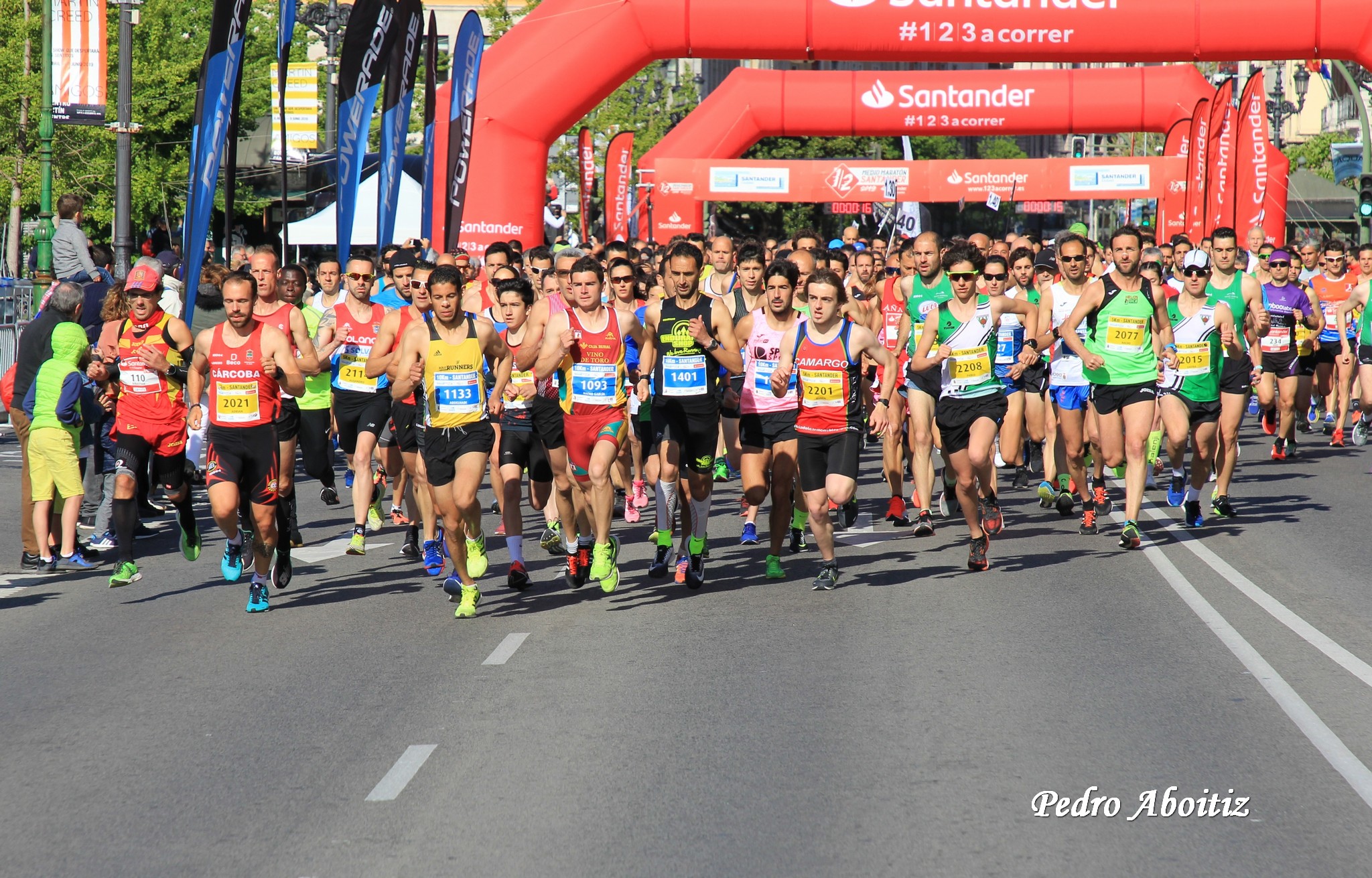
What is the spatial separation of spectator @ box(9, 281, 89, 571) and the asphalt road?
0.75ft

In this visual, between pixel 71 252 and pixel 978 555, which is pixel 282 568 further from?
pixel 71 252

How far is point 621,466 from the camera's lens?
13414 mm

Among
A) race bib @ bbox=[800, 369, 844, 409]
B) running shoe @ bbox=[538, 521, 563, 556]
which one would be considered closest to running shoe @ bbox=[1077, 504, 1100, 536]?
race bib @ bbox=[800, 369, 844, 409]

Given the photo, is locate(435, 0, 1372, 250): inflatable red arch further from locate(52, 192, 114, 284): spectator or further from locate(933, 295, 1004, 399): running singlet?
locate(933, 295, 1004, 399): running singlet

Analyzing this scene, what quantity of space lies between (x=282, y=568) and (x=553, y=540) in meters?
2.36

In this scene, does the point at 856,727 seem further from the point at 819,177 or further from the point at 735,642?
the point at 819,177

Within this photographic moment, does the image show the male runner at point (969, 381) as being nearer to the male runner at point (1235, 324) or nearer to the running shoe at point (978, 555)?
the running shoe at point (978, 555)

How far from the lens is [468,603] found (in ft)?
30.8

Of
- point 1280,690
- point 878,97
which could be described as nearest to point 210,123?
point 1280,690

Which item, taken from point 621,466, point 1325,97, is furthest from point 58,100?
point 1325,97

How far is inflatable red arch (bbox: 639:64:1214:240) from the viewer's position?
29.9 metres

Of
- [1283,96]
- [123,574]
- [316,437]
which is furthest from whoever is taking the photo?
[1283,96]

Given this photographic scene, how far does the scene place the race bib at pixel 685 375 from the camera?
10336 millimetres

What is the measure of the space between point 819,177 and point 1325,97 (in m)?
79.8
